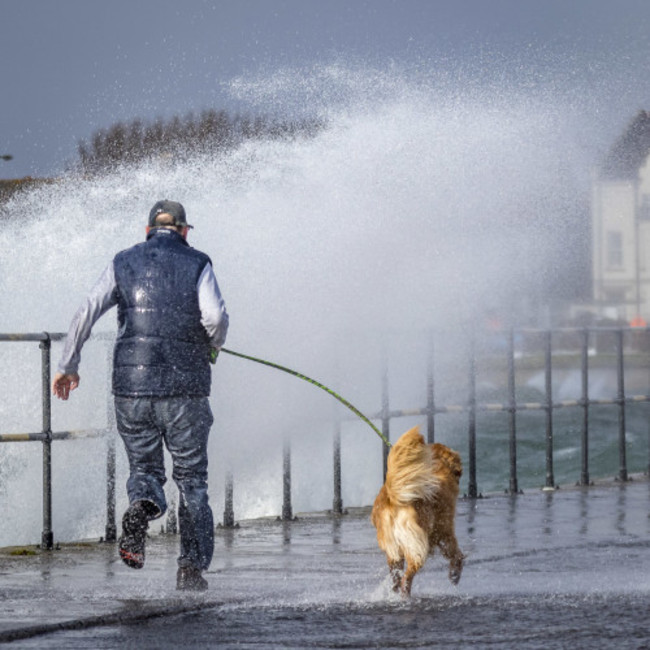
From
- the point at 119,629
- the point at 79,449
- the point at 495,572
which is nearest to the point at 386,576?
the point at 495,572

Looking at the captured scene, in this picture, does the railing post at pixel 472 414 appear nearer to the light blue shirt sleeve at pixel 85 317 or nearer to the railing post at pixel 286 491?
the railing post at pixel 286 491

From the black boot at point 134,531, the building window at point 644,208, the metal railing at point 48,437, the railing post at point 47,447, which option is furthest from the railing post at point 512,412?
the building window at point 644,208

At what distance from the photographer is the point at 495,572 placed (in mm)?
8906

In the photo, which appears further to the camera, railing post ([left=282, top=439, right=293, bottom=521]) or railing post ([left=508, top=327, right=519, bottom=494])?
railing post ([left=508, top=327, right=519, bottom=494])

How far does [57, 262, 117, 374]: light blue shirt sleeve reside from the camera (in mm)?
8508

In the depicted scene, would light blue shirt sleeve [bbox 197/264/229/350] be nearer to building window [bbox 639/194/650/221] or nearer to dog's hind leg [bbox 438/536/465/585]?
dog's hind leg [bbox 438/536/465/585]

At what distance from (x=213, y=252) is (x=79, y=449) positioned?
2159mm

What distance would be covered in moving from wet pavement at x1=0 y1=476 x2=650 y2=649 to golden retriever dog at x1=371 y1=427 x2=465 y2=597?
0.62ft

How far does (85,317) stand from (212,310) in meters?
0.60

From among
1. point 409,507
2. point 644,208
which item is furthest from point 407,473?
point 644,208

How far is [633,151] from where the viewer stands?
102375mm

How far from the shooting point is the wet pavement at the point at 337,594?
6922mm

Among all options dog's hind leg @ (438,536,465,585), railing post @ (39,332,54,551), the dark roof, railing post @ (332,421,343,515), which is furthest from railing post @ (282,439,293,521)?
the dark roof

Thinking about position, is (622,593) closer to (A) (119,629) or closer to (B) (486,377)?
(A) (119,629)
